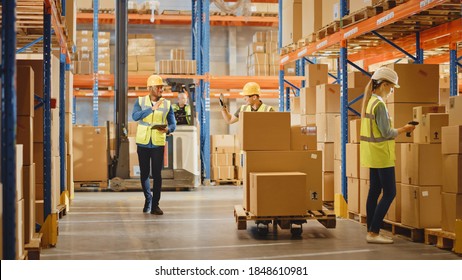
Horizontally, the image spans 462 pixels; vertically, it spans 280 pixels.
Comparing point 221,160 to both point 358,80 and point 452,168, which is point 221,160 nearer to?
point 358,80

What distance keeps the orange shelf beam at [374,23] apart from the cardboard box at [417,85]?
64cm

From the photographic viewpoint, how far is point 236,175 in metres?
17.3

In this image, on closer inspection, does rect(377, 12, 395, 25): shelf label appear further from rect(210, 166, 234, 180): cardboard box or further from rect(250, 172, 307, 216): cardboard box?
rect(210, 166, 234, 180): cardboard box

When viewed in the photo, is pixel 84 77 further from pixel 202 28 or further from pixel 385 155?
pixel 385 155

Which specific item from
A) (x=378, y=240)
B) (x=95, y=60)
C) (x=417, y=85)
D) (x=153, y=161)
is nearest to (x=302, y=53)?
(x=153, y=161)

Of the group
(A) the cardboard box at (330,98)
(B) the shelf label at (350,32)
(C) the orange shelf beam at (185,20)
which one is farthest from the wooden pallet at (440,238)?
(C) the orange shelf beam at (185,20)

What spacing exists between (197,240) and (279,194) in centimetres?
102

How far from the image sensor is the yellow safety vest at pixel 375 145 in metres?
7.06

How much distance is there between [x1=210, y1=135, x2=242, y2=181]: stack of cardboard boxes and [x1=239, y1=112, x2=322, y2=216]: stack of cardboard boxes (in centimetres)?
885

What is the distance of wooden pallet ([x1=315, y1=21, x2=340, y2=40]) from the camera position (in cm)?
1027

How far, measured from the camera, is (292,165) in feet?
26.6

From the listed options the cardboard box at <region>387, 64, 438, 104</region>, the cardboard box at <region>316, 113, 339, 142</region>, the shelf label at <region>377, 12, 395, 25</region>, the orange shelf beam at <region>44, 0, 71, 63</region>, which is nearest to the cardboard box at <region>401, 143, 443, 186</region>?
the cardboard box at <region>387, 64, 438, 104</region>

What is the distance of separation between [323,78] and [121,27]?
4.50m

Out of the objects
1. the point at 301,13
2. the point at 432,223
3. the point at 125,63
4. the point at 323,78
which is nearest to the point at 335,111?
the point at 323,78
